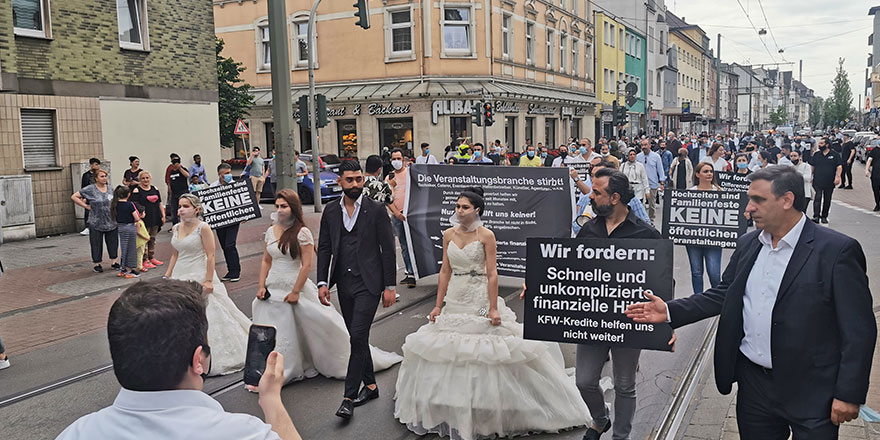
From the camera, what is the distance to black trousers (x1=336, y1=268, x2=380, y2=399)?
5.76 m

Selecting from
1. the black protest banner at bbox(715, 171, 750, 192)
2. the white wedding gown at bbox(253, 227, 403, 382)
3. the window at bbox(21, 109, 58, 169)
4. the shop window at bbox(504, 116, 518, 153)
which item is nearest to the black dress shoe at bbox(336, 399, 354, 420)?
the white wedding gown at bbox(253, 227, 403, 382)

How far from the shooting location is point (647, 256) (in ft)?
14.4

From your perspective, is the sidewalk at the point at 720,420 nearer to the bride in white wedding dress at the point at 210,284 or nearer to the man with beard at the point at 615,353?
the man with beard at the point at 615,353

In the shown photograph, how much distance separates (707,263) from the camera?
865cm

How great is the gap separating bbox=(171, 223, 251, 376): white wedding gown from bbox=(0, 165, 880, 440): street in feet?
0.65

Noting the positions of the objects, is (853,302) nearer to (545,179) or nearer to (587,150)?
(545,179)

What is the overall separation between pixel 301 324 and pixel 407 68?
93.9 ft

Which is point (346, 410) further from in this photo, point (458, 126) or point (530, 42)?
point (530, 42)

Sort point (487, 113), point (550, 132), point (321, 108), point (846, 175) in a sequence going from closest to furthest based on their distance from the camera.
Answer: point (321, 108)
point (487, 113)
point (846, 175)
point (550, 132)

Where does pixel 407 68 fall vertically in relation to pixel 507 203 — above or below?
Result: above

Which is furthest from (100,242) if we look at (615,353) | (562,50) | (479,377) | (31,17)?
(562,50)

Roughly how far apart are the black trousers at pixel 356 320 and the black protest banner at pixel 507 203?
3991 mm

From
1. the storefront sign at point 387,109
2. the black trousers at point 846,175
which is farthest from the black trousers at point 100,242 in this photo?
the black trousers at point 846,175

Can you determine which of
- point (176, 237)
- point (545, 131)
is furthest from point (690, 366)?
point (545, 131)
